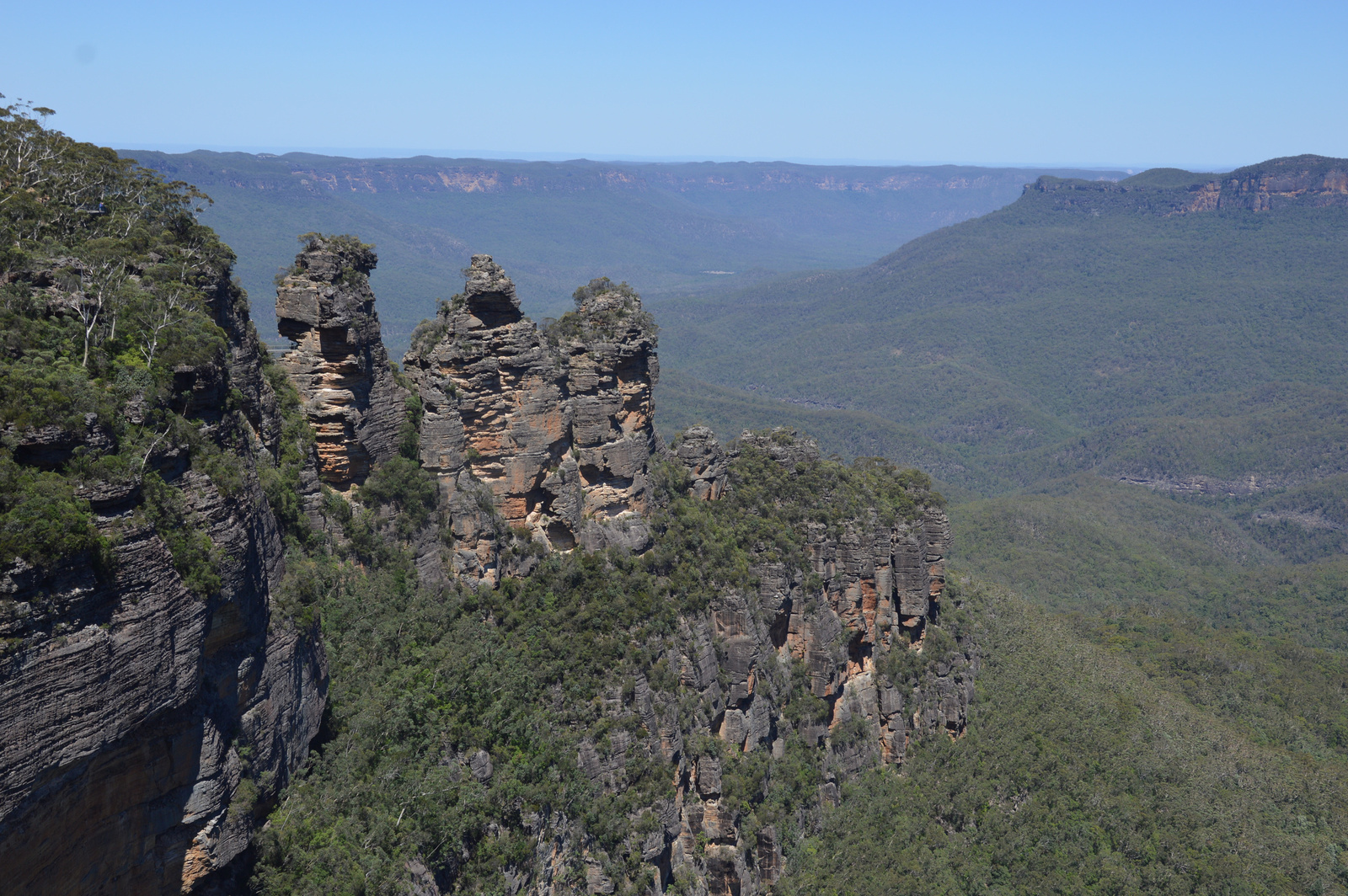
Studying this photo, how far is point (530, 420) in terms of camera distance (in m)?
38.6

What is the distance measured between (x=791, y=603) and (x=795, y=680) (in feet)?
13.2

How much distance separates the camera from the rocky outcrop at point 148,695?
16.2 metres

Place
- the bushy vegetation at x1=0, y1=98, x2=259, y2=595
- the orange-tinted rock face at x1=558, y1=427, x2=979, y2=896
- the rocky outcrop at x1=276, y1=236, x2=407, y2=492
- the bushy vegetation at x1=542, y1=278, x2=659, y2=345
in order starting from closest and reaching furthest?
the bushy vegetation at x1=0, y1=98, x2=259, y2=595 < the rocky outcrop at x1=276, y1=236, x2=407, y2=492 < the orange-tinted rock face at x1=558, y1=427, x2=979, y2=896 < the bushy vegetation at x1=542, y1=278, x2=659, y2=345

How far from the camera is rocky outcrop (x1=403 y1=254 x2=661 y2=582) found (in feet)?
121

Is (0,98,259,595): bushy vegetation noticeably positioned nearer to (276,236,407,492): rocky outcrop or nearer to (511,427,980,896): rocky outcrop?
(276,236,407,492): rocky outcrop

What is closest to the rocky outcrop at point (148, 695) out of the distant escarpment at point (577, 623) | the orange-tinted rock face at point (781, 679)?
the distant escarpment at point (577, 623)

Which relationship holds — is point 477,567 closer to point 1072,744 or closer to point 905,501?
point 905,501

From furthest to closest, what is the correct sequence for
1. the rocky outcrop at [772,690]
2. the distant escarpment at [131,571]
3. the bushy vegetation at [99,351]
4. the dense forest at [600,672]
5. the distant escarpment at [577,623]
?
the rocky outcrop at [772,690] < the distant escarpment at [577,623] < the dense forest at [600,672] < the bushy vegetation at [99,351] < the distant escarpment at [131,571]

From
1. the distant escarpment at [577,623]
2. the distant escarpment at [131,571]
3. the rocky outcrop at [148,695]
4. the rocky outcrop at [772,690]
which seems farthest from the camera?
the rocky outcrop at [772,690]

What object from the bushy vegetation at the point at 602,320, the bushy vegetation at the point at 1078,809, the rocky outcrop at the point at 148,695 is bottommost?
the bushy vegetation at the point at 1078,809

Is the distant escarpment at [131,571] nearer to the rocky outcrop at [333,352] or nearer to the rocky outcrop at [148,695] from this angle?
the rocky outcrop at [148,695]

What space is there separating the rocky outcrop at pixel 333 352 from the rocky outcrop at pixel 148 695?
7.39 metres

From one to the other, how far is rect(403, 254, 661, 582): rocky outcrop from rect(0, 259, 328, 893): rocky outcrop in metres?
11.7

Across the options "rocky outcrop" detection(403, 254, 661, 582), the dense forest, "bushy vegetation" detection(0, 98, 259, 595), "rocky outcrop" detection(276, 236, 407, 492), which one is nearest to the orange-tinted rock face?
the dense forest
